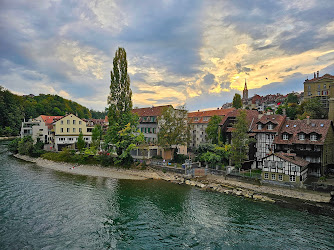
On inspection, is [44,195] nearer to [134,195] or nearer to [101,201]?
[101,201]

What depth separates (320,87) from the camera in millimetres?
50188

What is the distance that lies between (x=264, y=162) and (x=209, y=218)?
40.4 ft

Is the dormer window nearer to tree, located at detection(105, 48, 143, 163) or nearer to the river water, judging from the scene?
the river water

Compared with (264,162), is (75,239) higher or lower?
lower

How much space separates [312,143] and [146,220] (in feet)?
77.6

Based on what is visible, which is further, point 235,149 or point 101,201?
point 235,149

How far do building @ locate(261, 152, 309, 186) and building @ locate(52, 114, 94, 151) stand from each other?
46076 millimetres

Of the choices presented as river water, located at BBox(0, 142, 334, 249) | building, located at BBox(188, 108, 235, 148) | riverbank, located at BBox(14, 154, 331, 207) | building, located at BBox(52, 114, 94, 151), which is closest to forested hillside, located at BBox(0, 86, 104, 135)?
building, located at BBox(52, 114, 94, 151)

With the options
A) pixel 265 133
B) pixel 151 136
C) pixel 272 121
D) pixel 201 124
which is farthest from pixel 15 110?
pixel 272 121

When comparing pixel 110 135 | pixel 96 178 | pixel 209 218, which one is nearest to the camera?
pixel 209 218

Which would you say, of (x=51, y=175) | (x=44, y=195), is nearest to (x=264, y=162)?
(x=44, y=195)

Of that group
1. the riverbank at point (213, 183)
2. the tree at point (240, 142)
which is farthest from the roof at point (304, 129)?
the riverbank at point (213, 183)

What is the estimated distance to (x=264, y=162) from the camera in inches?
1060

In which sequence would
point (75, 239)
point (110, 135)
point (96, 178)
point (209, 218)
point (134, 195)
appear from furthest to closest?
point (110, 135), point (96, 178), point (134, 195), point (209, 218), point (75, 239)
